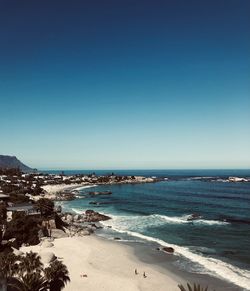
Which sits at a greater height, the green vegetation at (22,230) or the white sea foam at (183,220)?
the green vegetation at (22,230)

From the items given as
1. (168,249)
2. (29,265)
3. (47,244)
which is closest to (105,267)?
(47,244)

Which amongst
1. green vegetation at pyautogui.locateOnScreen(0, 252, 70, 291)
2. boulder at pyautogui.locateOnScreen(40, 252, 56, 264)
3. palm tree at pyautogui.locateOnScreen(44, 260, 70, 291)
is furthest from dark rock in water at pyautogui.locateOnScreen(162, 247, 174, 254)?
palm tree at pyautogui.locateOnScreen(44, 260, 70, 291)

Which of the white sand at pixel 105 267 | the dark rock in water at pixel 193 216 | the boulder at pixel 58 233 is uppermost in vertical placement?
the dark rock in water at pixel 193 216

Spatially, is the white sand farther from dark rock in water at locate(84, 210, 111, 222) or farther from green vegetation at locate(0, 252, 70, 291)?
dark rock in water at locate(84, 210, 111, 222)

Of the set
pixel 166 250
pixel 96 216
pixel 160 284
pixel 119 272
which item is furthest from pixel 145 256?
pixel 96 216

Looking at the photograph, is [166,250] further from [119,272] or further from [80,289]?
[80,289]

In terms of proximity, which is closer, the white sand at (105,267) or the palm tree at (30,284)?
the palm tree at (30,284)

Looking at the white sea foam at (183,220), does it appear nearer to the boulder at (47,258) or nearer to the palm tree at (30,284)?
the boulder at (47,258)

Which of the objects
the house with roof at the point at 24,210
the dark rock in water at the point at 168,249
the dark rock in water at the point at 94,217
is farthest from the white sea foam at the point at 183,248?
the house with roof at the point at 24,210

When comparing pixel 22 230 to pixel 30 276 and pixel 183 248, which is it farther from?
pixel 30 276
